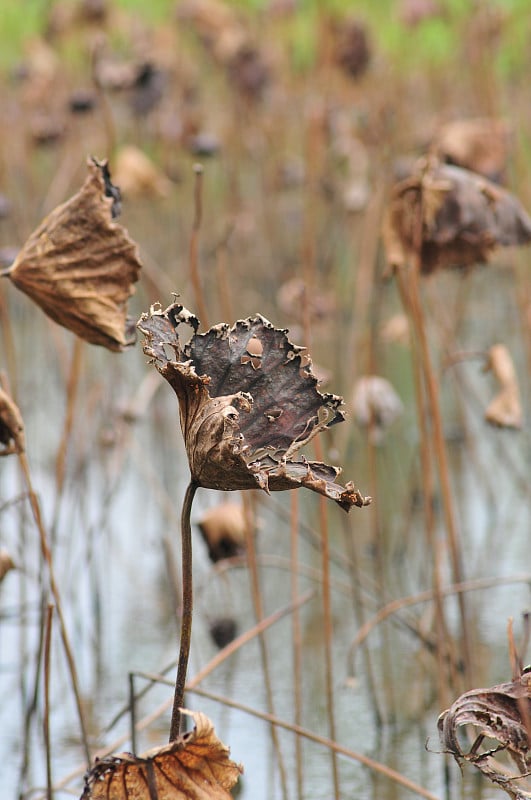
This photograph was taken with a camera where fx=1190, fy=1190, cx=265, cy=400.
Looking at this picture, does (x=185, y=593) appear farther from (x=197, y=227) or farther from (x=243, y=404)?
(x=197, y=227)

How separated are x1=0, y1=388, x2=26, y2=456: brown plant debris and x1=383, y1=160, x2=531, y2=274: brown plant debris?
471 mm

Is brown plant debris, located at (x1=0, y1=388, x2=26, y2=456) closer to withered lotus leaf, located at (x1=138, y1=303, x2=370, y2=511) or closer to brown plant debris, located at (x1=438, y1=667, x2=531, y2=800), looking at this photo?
withered lotus leaf, located at (x1=138, y1=303, x2=370, y2=511)

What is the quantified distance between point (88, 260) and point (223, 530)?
0.50m

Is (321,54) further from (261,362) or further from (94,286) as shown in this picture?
(261,362)

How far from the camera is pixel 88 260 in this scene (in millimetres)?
819

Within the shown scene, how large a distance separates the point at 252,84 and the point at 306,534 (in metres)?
1.28

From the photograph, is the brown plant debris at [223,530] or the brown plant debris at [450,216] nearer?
the brown plant debris at [450,216]

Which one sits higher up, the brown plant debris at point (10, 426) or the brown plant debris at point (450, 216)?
→ the brown plant debris at point (450, 216)

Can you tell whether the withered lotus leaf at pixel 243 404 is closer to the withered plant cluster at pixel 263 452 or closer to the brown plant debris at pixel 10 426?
the withered plant cluster at pixel 263 452

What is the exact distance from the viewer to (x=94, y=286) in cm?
82

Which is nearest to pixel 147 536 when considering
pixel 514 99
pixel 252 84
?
pixel 252 84

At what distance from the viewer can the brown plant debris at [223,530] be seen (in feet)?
4.09

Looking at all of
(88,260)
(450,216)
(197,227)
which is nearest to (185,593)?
(88,260)

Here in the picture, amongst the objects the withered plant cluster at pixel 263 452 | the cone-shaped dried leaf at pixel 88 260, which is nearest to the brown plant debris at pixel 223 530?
the withered plant cluster at pixel 263 452
